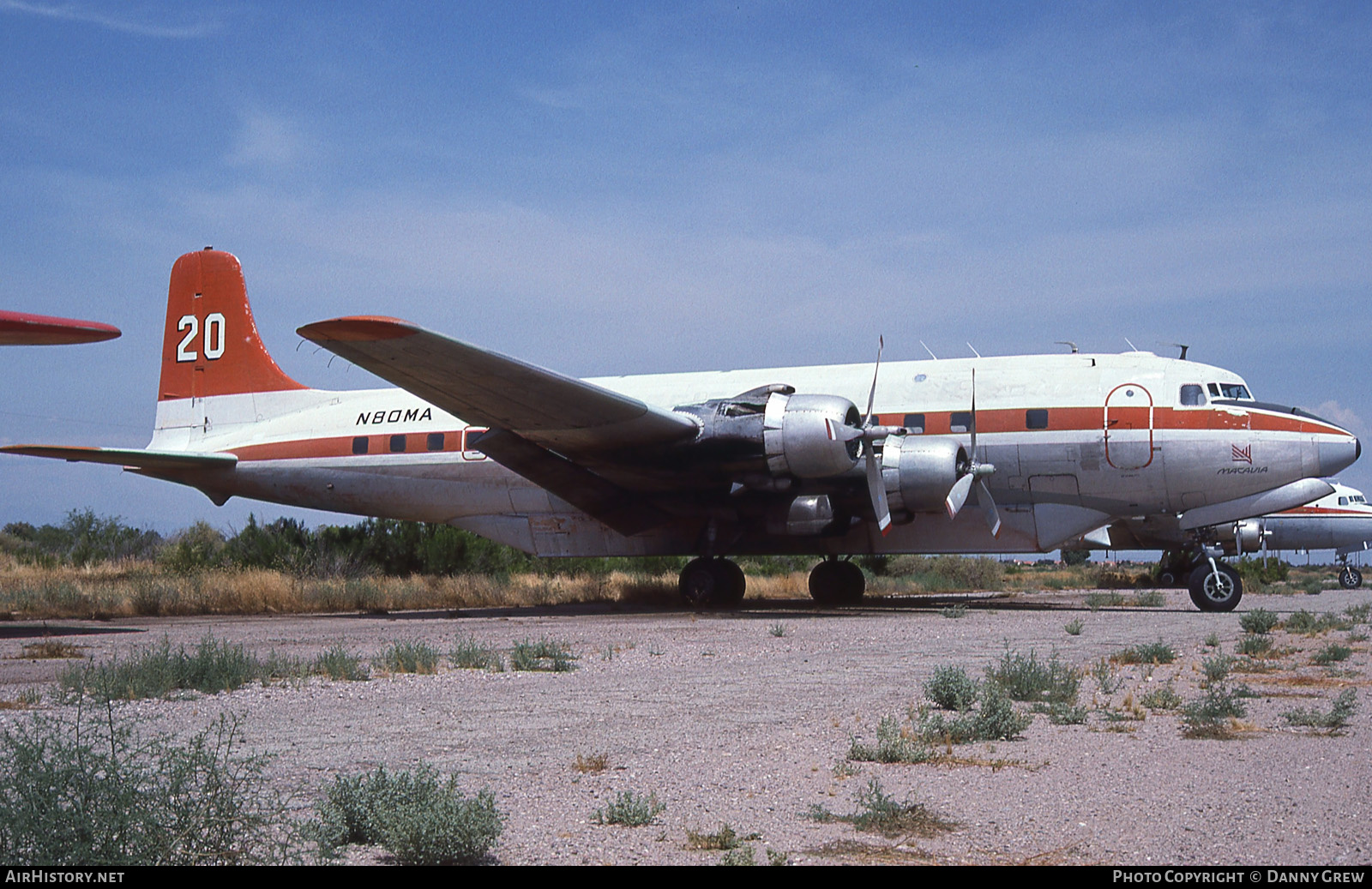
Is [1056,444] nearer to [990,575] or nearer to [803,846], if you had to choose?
[803,846]

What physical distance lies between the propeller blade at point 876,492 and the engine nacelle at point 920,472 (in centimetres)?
39

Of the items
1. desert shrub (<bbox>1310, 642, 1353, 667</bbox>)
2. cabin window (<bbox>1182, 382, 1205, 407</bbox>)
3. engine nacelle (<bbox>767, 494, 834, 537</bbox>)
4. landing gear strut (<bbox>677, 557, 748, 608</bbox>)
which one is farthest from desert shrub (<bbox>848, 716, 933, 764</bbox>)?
cabin window (<bbox>1182, 382, 1205, 407</bbox>)

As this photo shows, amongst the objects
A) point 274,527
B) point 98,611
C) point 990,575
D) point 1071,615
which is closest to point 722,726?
point 1071,615

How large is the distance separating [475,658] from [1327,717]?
6414 mm

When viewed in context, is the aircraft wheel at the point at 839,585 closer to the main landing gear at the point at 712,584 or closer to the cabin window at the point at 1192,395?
the main landing gear at the point at 712,584

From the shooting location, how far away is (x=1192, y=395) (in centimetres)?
1577

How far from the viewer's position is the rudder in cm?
2089

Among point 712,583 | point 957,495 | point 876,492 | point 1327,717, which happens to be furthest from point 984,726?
point 712,583

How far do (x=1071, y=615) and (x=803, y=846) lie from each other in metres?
13.0

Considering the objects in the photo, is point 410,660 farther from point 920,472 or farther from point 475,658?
point 920,472

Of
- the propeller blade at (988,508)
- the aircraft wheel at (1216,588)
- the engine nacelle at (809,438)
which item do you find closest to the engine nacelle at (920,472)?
the propeller blade at (988,508)

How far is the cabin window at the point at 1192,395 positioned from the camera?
15719mm

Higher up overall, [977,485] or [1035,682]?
[977,485]

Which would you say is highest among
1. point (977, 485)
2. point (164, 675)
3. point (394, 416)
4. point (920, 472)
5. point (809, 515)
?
point (394, 416)
